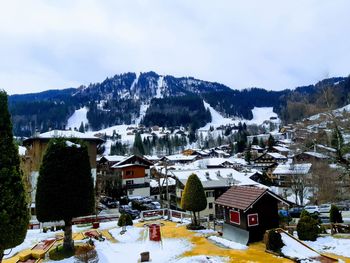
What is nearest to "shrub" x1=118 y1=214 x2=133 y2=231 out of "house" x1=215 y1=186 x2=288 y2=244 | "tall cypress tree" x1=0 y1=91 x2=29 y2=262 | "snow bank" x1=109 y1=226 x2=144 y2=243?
"snow bank" x1=109 y1=226 x2=144 y2=243

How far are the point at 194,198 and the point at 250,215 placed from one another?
5.88 m

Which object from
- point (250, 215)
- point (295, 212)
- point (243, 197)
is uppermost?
point (243, 197)

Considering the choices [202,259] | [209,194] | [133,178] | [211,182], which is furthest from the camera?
[133,178]

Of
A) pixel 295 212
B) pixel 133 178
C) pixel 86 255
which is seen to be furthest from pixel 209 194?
pixel 86 255

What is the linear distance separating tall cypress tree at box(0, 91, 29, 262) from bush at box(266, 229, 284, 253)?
48.2 feet

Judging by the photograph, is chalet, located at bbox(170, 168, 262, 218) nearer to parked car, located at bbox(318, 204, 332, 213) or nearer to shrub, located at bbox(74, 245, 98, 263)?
parked car, located at bbox(318, 204, 332, 213)

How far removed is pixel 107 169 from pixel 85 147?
1670 inches

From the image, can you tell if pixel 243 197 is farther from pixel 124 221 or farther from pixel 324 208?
pixel 324 208

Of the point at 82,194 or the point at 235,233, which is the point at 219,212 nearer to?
the point at 235,233

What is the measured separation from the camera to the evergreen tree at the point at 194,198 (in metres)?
27.5

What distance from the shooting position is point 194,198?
27672mm

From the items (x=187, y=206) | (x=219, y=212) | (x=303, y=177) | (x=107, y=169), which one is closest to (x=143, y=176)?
(x=107, y=169)

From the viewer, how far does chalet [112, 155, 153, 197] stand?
61281 millimetres

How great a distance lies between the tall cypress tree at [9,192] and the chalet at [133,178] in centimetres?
4748
